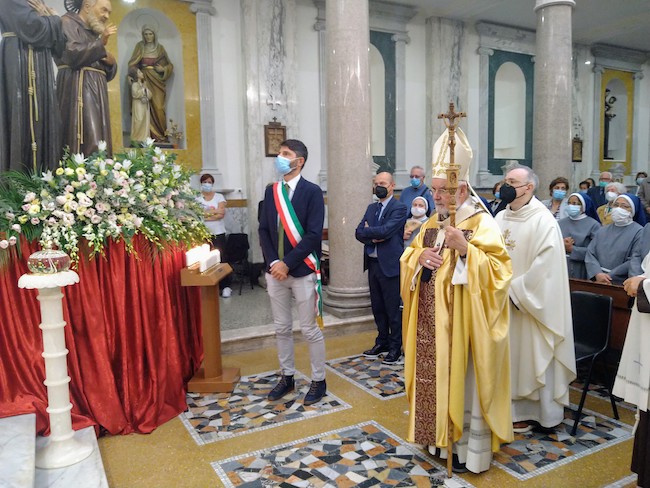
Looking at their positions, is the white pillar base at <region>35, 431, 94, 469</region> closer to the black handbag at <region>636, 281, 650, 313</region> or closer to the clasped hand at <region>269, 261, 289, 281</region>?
the clasped hand at <region>269, 261, 289, 281</region>

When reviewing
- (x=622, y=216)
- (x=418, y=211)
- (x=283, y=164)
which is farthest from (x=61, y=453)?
(x=622, y=216)

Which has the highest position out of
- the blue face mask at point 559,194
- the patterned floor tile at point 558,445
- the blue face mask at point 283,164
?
the blue face mask at point 283,164

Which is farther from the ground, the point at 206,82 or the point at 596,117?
the point at 206,82

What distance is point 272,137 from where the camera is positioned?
848 cm

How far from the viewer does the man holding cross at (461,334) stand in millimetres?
2973

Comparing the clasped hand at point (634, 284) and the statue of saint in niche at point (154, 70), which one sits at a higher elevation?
the statue of saint in niche at point (154, 70)

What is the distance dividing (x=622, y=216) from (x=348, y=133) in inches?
115

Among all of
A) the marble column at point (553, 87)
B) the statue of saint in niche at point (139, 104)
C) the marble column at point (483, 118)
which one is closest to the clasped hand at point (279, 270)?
the statue of saint in niche at point (139, 104)

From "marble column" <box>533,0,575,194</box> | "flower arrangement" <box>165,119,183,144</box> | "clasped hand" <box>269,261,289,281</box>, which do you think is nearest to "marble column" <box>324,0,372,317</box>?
"clasped hand" <box>269,261,289,281</box>

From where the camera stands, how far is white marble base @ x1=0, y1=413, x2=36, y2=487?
104 inches

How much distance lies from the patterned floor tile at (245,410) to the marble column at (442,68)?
7233 millimetres

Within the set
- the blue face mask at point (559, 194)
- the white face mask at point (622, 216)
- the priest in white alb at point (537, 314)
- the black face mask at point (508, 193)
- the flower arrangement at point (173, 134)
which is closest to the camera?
the priest in white alb at point (537, 314)

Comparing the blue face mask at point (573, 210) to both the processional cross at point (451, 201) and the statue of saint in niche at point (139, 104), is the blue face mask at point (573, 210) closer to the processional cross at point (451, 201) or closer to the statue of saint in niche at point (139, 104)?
the processional cross at point (451, 201)

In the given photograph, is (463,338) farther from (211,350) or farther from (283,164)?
(211,350)
